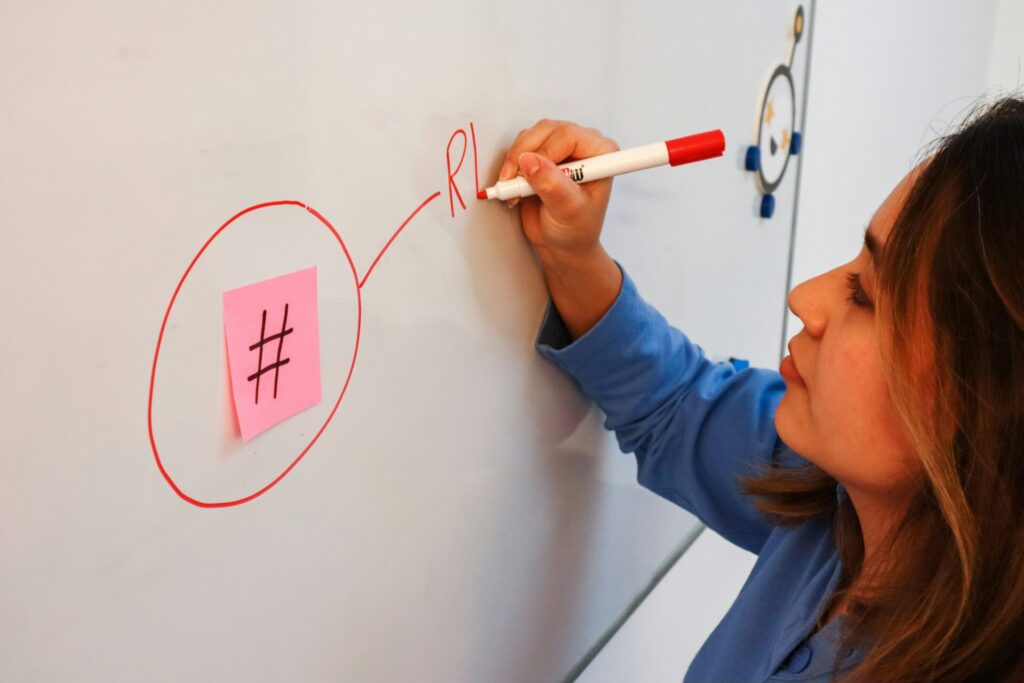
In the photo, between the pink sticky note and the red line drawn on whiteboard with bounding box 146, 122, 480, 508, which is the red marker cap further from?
the pink sticky note

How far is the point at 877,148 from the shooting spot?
1346 mm

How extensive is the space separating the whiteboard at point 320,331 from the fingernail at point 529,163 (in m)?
0.02

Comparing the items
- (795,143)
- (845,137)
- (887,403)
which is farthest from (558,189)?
(845,137)

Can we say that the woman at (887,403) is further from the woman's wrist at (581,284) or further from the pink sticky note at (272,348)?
the pink sticky note at (272,348)

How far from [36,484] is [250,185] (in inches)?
5.0

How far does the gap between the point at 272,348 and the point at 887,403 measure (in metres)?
0.33

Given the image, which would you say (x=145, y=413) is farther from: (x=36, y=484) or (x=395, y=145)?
(x=395, y=145)

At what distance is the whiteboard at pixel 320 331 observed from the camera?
10.6 inches

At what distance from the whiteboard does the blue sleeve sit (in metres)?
0.04

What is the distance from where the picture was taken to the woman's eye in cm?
49

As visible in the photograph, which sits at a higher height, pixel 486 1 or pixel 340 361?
pixel 486 1

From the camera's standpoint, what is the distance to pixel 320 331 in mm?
376

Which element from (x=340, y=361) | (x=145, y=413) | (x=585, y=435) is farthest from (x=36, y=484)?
(x=585, y=435)

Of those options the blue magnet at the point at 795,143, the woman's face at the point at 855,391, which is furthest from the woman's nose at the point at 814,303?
the blue magnet at the point at 795,143
